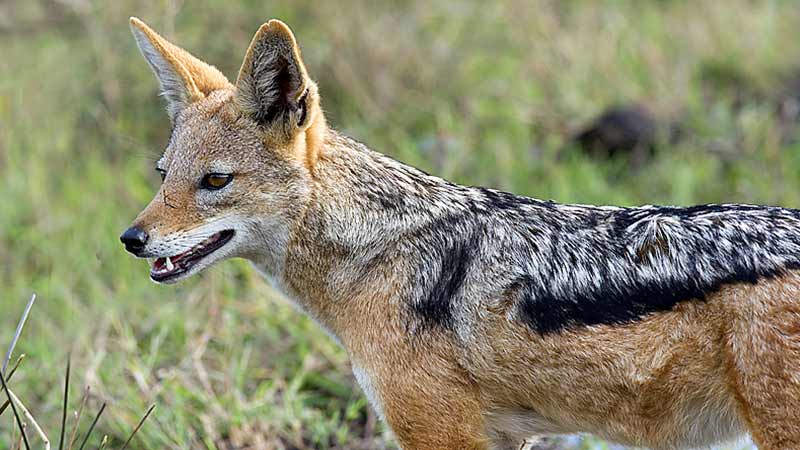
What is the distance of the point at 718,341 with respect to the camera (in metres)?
4.02

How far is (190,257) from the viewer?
4.86m

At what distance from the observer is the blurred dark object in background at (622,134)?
30.0ft

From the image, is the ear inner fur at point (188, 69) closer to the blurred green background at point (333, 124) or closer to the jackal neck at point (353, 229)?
the jackal neck at point (353, 229)

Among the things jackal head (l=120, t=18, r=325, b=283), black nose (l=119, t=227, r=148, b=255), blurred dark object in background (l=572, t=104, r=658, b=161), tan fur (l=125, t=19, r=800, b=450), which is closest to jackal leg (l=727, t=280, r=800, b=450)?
tan fur (l=125, t=19, r=800, b=450)

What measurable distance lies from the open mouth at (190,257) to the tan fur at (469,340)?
0.12 m

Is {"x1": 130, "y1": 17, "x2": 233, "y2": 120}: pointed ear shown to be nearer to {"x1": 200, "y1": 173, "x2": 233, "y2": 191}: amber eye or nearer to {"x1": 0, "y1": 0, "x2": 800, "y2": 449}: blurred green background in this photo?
{"x1": 200, "y1": 173, "x2": 233, "y2": 191}: amber eye

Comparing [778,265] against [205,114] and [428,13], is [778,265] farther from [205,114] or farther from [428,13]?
[428,13]

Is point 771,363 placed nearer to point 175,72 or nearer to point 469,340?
point 469,340

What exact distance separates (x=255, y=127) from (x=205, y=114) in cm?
27

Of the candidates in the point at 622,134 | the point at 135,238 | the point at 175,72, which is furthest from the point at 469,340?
the point at 622,134

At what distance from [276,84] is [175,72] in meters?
0.68

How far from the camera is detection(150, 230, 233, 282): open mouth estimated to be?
4.84m

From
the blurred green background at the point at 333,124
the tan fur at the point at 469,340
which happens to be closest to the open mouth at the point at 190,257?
the tan fur at the point at 469,340

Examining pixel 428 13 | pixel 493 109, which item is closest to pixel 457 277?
pixel 493 109
